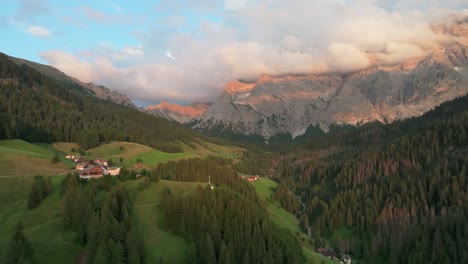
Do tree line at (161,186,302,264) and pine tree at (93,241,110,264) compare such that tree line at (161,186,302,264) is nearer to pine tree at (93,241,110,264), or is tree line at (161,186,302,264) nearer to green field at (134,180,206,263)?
green field at (134,180,206,263)

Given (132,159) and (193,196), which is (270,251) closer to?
(193,196)

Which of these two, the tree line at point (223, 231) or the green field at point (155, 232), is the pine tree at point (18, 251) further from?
the tree line at point (223, 231)

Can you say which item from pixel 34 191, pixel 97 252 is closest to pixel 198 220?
pixel 97 252

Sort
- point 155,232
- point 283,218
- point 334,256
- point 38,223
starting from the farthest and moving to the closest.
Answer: point 283,218, point 334,256, point 38,223, point 155,232

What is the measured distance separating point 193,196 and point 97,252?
1240 inches

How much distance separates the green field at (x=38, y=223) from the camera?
244 ft

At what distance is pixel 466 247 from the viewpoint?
108m

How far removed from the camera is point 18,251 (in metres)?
67.7

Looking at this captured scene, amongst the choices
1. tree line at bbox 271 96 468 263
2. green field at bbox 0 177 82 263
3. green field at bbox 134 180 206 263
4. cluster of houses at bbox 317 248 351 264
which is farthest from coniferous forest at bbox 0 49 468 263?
cluster of houses at bbox 317 248 351 264

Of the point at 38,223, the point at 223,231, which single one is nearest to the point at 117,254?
the point at 38,223

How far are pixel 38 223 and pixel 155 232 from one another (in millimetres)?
26493

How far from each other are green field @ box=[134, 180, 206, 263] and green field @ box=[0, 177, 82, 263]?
1442 cm

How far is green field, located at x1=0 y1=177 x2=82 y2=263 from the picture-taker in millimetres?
74312

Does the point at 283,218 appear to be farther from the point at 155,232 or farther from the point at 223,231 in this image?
the point at 155,232
